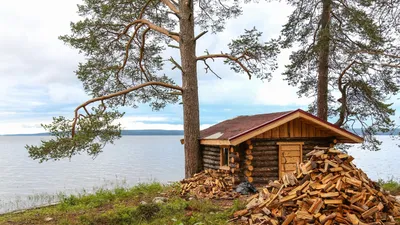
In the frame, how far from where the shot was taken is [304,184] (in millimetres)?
8859

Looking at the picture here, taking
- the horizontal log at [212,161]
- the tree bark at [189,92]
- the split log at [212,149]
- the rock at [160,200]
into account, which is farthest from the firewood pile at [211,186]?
the tree bark at [189,92]

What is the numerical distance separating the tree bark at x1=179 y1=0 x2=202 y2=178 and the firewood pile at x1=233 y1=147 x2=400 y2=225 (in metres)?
5.65

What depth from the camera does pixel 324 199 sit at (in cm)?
834

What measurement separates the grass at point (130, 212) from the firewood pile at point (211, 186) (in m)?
0.51

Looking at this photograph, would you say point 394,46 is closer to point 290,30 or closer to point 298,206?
point 290,30

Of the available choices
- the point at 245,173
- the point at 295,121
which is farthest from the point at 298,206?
the point at 295,121

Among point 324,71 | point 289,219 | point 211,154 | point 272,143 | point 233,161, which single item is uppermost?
point 324,71

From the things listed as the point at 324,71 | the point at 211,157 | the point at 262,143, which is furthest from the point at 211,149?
the point at 324,71

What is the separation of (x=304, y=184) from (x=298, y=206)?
61 cm

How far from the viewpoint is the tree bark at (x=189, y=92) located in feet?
49.3

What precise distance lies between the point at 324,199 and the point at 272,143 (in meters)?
4.96

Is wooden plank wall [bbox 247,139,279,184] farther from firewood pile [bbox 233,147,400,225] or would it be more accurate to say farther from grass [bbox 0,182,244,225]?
firewood pile [bbox 233,147,400,225]

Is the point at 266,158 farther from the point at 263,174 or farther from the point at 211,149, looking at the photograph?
the point at 211,149

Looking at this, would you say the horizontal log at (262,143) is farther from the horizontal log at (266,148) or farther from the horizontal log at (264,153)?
the horizontal log at (264,153)
